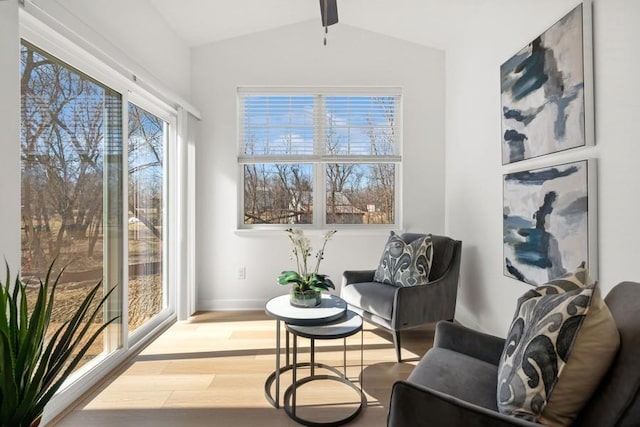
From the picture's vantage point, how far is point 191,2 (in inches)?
108

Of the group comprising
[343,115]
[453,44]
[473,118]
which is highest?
[453,44]

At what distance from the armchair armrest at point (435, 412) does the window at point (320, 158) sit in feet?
8.56

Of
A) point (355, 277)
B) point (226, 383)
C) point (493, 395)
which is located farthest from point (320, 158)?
point (493, 395)

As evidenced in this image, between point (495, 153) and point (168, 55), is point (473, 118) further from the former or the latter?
point (168, 55)

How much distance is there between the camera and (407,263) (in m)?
2.72

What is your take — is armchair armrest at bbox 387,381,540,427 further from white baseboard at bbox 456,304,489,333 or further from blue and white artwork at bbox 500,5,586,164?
white baseboard at bbox 456,304,489,333

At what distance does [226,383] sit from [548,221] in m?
2.18

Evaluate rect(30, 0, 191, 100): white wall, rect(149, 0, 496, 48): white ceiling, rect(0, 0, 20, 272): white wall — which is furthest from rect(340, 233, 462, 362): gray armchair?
rect(30, 0, 191, 100): white wall

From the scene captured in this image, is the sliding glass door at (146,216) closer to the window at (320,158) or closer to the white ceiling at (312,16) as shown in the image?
the window at (320,158)

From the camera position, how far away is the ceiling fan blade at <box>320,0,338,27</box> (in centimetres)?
197

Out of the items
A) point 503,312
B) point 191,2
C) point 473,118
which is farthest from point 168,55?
point 503,312

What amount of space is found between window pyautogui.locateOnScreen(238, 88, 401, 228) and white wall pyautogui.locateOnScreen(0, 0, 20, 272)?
2108 mm

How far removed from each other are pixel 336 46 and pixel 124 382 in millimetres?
3425

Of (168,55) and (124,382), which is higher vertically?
(168,55)
